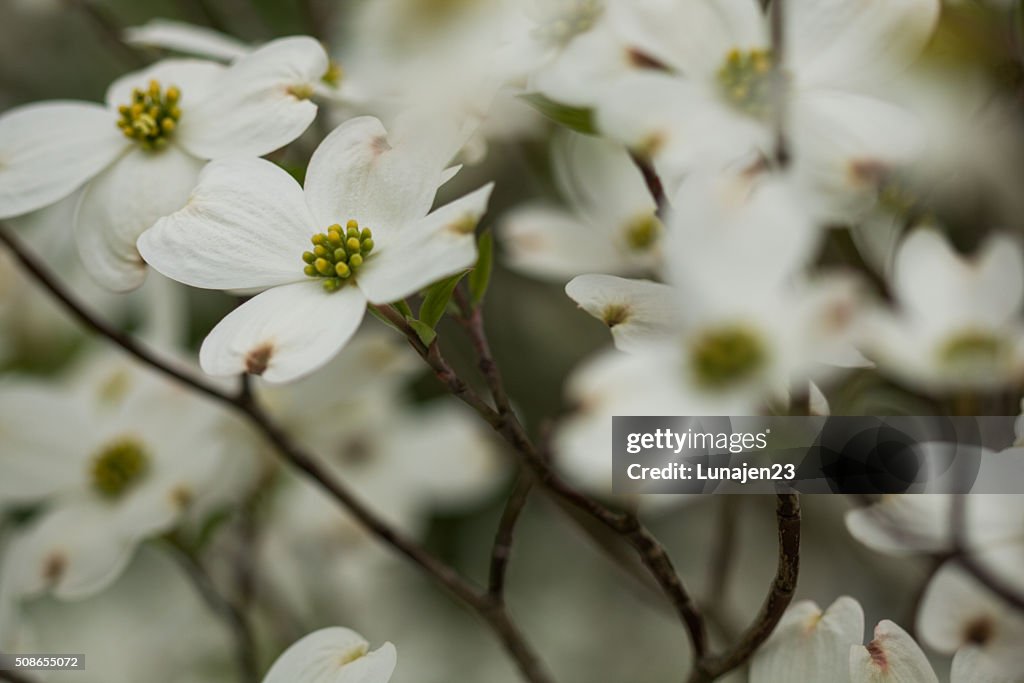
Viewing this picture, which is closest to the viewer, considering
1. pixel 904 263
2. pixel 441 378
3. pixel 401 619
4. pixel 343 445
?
pixel 441 378

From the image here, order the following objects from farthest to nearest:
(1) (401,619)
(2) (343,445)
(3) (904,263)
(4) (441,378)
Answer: (1) (401,619) → (2) (343,445) → (3) (904,263) → (4) (441,378)

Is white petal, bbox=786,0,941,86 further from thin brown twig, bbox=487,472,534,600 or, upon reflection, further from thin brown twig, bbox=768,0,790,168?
thin brown twig, bbox=487,472,534,600

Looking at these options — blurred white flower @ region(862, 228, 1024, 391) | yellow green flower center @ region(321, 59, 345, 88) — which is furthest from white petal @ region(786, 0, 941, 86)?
yellow green flower center @ region(321, 59, 345, 88)

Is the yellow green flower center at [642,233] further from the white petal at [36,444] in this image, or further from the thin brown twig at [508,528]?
the white petal at [36,444]

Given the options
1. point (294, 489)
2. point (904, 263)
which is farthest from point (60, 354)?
point (904, 263)

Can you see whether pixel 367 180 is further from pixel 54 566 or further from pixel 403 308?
pixel 54 566

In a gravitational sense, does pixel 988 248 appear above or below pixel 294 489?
above

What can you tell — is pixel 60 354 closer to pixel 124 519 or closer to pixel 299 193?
pixel 124 519
